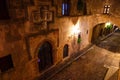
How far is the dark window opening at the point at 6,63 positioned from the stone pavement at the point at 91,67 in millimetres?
4018

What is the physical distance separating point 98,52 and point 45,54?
26.9 feet

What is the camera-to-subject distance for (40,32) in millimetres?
8969

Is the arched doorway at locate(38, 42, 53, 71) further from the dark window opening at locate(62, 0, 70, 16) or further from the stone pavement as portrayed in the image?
the dark window opening at locate(62, 0, 70, 16)

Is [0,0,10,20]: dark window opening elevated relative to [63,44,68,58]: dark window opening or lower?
elevated

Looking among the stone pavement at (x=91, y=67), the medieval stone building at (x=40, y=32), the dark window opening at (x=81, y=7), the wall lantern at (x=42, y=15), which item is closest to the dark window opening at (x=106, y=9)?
the medieval stone building at (x=40, y=32)

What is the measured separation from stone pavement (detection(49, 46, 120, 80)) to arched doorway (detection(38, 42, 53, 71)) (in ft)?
4.14

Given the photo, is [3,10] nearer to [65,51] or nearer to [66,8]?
[66,8]

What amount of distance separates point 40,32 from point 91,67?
638 centimetres

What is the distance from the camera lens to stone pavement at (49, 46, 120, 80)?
10.2 m

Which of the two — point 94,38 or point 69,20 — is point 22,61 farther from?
point 94,38

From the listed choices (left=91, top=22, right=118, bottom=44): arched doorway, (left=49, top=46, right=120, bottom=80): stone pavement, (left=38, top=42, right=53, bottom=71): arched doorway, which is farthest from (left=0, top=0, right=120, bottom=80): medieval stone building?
(left=91, top=22, right=118, bottom=44): arched doorway

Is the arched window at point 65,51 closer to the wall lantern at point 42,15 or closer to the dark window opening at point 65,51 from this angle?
the dark window opening at point 65,51

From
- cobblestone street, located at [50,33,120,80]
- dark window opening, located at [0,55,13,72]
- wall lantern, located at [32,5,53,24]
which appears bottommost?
cobblestone street, located at [50,33,120,80]

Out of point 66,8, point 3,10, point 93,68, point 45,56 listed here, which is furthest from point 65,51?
point 3,10
